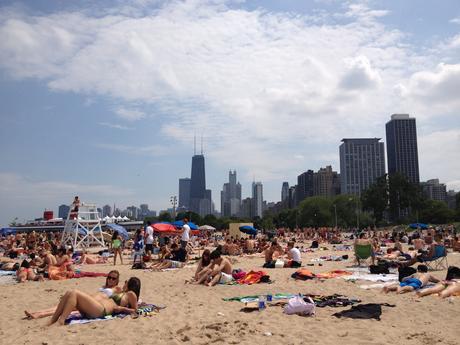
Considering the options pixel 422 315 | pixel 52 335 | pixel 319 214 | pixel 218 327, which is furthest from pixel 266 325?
pixel 319 214

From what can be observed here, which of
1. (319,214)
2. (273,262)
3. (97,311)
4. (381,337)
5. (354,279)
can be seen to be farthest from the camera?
(319,214)

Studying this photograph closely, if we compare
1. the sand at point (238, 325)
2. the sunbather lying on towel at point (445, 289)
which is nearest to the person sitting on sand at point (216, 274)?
the sand at point (238, 325)

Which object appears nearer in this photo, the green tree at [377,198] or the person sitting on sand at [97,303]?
the person sitting on sand at [97,303]

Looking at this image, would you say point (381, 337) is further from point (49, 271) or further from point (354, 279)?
point (49, 271)

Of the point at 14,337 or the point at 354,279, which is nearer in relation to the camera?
the point at 14,337

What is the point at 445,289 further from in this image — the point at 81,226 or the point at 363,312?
the point at 81,226

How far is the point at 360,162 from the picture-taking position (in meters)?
140

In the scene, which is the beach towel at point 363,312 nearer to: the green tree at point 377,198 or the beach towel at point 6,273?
the beach towel at point 6,273

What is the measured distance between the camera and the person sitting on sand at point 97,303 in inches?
223

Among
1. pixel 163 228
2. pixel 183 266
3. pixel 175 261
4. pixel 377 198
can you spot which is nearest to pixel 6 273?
pixel 175 261

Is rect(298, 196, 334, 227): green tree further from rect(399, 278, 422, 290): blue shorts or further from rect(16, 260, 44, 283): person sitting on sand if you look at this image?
rect(399, 278, 422, 290): blue shorts

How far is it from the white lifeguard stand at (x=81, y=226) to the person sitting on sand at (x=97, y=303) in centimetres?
1573

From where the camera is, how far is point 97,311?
19.3ft

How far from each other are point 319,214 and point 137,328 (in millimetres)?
68535
